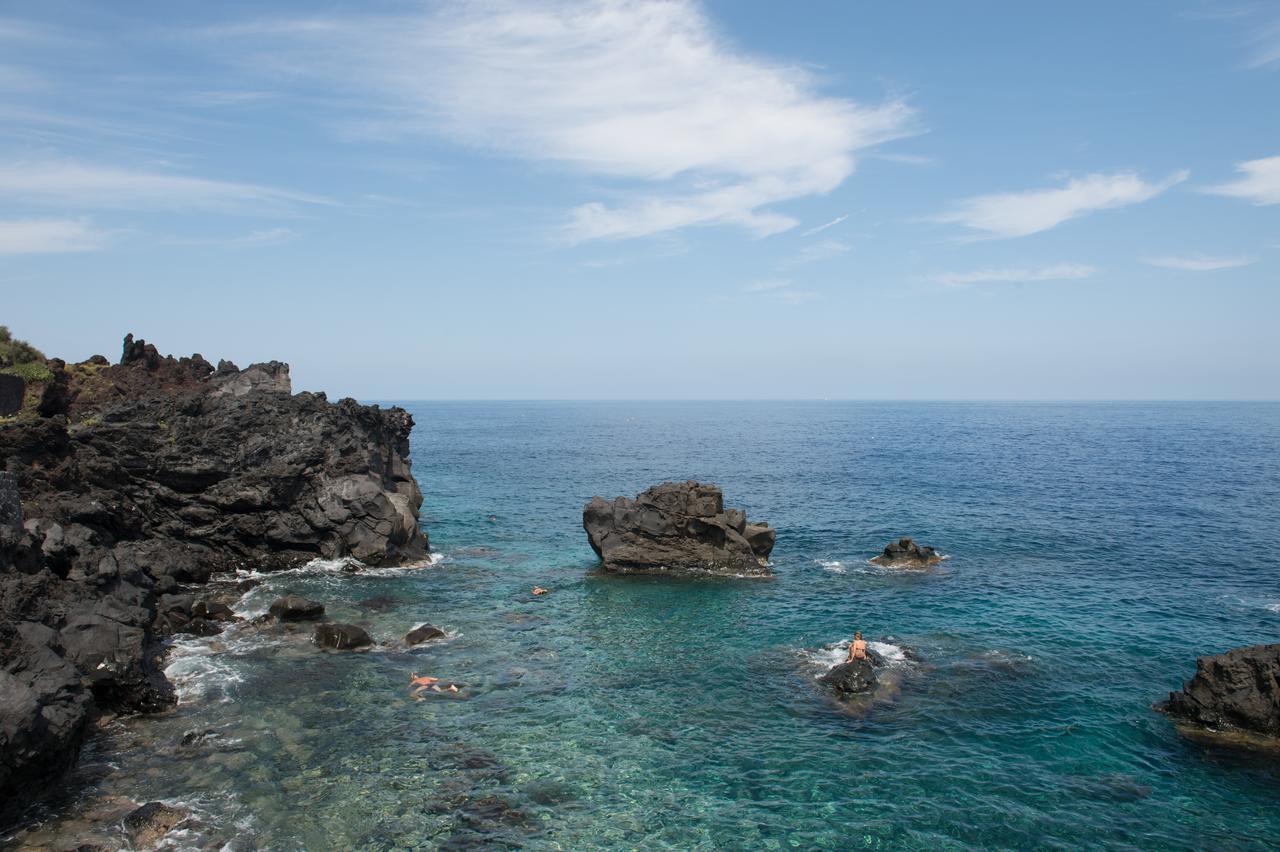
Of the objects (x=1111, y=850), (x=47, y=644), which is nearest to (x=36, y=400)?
(x=47, y=644)

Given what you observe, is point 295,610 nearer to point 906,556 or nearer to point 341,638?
point 341,638

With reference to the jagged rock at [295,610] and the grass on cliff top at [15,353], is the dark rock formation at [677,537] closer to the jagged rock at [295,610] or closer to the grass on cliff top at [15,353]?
the jagged rock at [295,610]

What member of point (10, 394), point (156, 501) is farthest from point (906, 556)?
point (10, 394)

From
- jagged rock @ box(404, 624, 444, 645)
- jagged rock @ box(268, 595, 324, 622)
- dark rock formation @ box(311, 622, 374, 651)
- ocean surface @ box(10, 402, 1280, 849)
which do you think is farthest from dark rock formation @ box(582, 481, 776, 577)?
jagged rock @ box(268, 595, 324, 622)

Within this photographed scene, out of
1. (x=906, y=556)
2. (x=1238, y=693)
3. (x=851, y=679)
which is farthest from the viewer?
(x=906, y=556)

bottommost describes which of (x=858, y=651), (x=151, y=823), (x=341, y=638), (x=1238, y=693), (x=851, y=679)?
(x=151, y=823)

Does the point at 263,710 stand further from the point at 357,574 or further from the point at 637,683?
the point at 357,574

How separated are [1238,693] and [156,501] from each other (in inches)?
2587

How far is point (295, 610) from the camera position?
4600cm

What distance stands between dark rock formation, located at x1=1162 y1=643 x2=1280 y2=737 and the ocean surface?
5.50 feet

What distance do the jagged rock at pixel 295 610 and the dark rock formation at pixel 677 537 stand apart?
71.0ft

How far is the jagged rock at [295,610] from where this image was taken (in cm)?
4603

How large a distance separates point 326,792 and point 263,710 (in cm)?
827

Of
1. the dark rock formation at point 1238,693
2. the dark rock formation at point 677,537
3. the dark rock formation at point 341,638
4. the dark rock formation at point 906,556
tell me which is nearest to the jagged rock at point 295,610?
the dark rock formation at point 341,638
